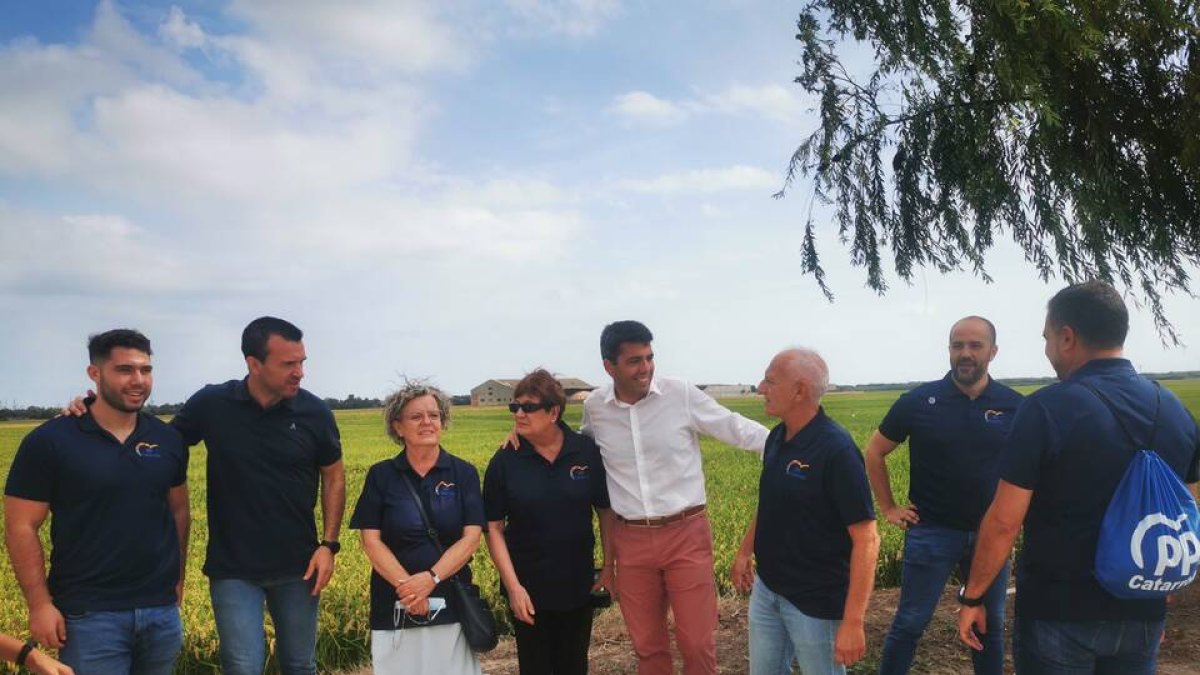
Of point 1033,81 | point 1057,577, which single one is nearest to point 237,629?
point 1057,577

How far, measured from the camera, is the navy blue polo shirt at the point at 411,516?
14.6 ft

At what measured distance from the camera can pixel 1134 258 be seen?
782cm

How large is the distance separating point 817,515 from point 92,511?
318 cm

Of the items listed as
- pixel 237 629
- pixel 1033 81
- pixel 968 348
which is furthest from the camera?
pixel 1033 81

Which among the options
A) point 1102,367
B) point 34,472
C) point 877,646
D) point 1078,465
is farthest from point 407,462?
point 877,646

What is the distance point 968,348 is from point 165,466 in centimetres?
426

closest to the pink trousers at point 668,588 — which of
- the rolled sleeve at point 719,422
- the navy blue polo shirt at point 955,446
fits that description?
the rolled sleeve at point 719,422

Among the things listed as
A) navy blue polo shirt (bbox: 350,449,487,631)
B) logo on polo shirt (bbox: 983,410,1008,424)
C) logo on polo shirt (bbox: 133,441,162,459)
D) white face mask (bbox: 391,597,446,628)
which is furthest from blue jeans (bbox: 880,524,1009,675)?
logo on polo shirt (bbox: 133,441,162,459)

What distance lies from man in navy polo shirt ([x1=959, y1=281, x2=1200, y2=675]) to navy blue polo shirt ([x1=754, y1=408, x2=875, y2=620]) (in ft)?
1.79

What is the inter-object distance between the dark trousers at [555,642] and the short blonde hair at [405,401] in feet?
3.70

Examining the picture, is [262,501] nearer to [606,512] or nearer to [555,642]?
[555,642]

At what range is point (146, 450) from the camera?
172 inches

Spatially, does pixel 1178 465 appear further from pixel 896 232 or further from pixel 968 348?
pixel 896 232

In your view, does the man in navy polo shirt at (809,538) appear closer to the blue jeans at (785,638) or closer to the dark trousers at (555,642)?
the blue jeans at (785,638)
